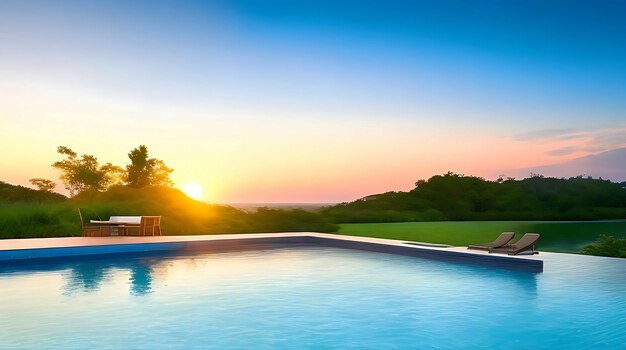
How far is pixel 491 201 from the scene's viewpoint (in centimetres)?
2869

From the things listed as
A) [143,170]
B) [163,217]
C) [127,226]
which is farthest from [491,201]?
[143,170]

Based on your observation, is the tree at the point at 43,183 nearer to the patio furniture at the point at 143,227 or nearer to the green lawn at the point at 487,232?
the green lawn at the point at 487,232

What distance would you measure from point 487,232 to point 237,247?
363 inches

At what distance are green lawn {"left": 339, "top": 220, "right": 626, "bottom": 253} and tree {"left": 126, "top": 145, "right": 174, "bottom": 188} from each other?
18.7 meters

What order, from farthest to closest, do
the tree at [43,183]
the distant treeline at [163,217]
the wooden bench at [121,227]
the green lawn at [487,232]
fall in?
the tree at [43,183] < the green lawn at [487,232] < the distant treeline at [163,217] < the wooden bench at [121,227]

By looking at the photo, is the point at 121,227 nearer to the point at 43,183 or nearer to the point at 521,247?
the point at 521,247

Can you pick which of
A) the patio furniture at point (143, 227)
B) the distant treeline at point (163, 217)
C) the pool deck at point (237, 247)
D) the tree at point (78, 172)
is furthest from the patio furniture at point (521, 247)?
the tree at point (78, 172)

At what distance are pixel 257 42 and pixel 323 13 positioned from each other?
2445mm

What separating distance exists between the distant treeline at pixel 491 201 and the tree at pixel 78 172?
16219mm

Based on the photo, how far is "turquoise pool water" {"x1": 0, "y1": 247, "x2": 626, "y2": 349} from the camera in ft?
17.0

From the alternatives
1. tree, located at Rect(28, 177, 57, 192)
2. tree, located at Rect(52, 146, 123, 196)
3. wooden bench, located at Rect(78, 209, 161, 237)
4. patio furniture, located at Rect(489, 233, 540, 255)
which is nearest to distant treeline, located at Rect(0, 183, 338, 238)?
wooden bench, located at Rect(78, 209, 161, 237)

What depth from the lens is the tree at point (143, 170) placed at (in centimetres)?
3472

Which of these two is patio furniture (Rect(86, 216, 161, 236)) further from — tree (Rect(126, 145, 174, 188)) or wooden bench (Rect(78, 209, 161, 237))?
tree (Rect(126, 145, 174, 188))

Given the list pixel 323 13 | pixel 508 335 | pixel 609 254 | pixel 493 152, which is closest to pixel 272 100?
pixel 323 13
